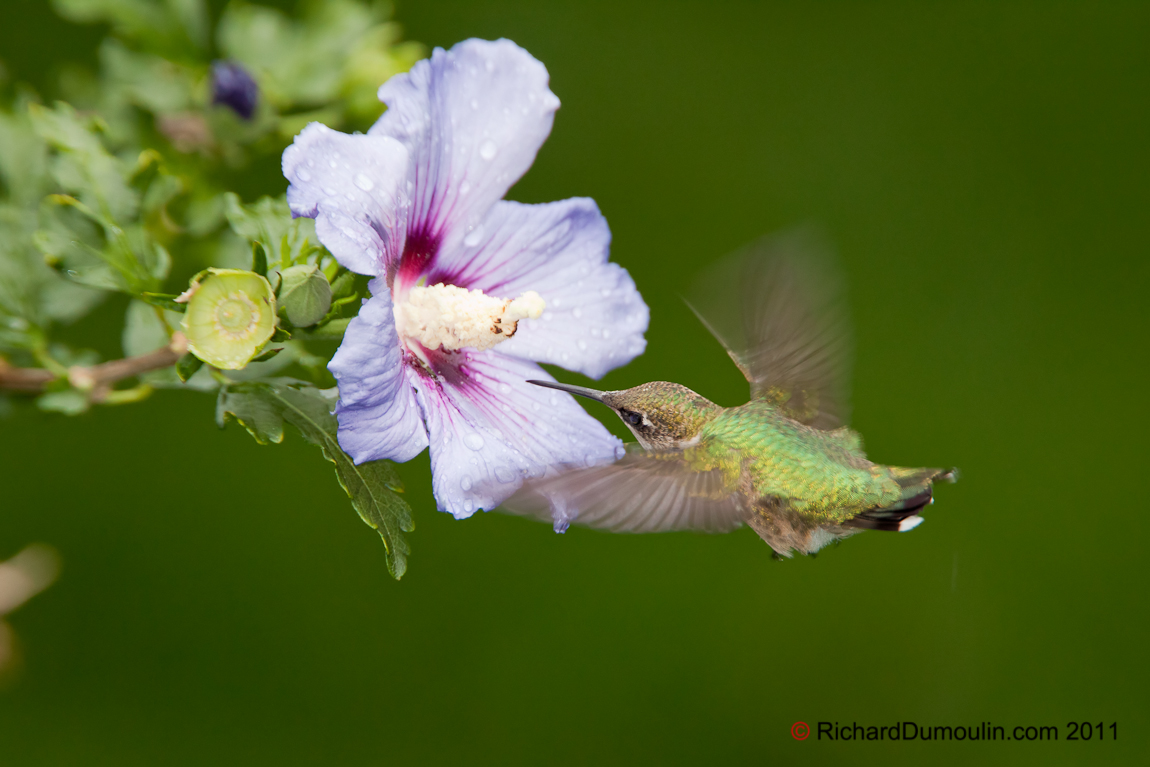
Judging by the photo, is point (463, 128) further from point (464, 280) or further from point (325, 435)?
point (325, 435)

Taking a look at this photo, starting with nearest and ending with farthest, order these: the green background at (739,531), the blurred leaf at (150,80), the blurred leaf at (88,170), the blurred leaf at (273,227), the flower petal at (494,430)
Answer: the flower petal at (494,430) → the blurred leaf at (273,227) → the blurred leaf at (88,170) → the blurred leaf at (150,80) → the green background at (739,531)

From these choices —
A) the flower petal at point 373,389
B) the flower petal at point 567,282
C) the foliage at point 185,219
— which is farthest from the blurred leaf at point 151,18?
the flower petal at point 373,389

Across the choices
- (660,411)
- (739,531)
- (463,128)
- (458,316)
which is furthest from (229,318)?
(739,531)

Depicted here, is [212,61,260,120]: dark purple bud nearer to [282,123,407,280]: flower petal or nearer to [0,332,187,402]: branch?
[0,332,187,402]: branch

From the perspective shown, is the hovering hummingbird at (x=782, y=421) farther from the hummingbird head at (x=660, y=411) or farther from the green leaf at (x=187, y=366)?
the green leaf at (x=187, y=366)

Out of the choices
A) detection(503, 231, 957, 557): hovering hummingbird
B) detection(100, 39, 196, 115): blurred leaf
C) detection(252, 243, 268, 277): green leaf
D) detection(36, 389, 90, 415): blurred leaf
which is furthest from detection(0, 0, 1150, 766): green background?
detection(252, 243, 268, 277): green leaf

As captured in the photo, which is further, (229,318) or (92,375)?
(92,375)
